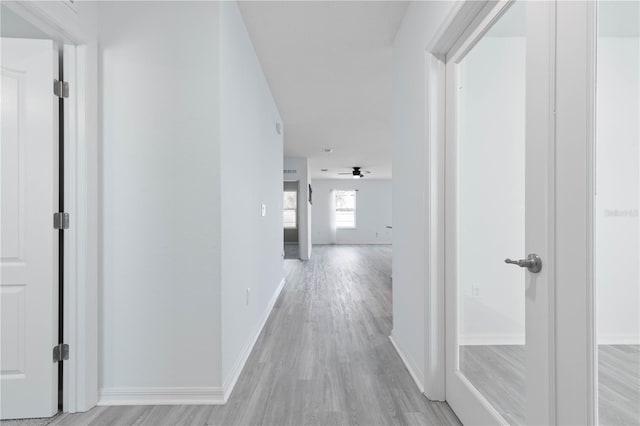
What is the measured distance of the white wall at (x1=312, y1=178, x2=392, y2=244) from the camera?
510 inches

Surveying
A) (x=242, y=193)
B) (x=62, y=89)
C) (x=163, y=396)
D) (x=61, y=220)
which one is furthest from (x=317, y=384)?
(x=62, y=89)

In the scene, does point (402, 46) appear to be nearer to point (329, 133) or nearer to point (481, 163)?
point (481, 163)

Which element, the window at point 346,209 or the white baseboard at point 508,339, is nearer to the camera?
the white baseboard at point 508,339

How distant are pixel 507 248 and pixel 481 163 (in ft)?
1.46

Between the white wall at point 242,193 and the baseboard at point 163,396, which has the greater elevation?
the white wall at point 242,193

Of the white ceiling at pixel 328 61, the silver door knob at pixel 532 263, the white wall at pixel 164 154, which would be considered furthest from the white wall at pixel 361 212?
the silver door knob at pixel 532 263

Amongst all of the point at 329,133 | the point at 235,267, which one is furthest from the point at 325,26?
the point at 329,133

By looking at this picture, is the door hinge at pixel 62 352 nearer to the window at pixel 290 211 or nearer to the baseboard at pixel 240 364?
the baseboard at pixel 240 364

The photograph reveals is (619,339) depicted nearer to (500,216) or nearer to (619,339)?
(619,339)

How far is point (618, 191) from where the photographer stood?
0.90m

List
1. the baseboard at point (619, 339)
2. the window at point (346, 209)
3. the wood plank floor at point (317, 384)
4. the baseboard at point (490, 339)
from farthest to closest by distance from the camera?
1. the window at point (346, 209)
2. the wood plank floor at point (317, 384)
3. the baseboard at point (490, 339)
4. the baseboard at point (619, 339)

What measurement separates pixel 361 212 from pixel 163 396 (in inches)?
457

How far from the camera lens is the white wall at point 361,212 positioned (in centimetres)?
1295

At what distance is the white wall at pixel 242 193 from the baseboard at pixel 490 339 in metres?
1.42
